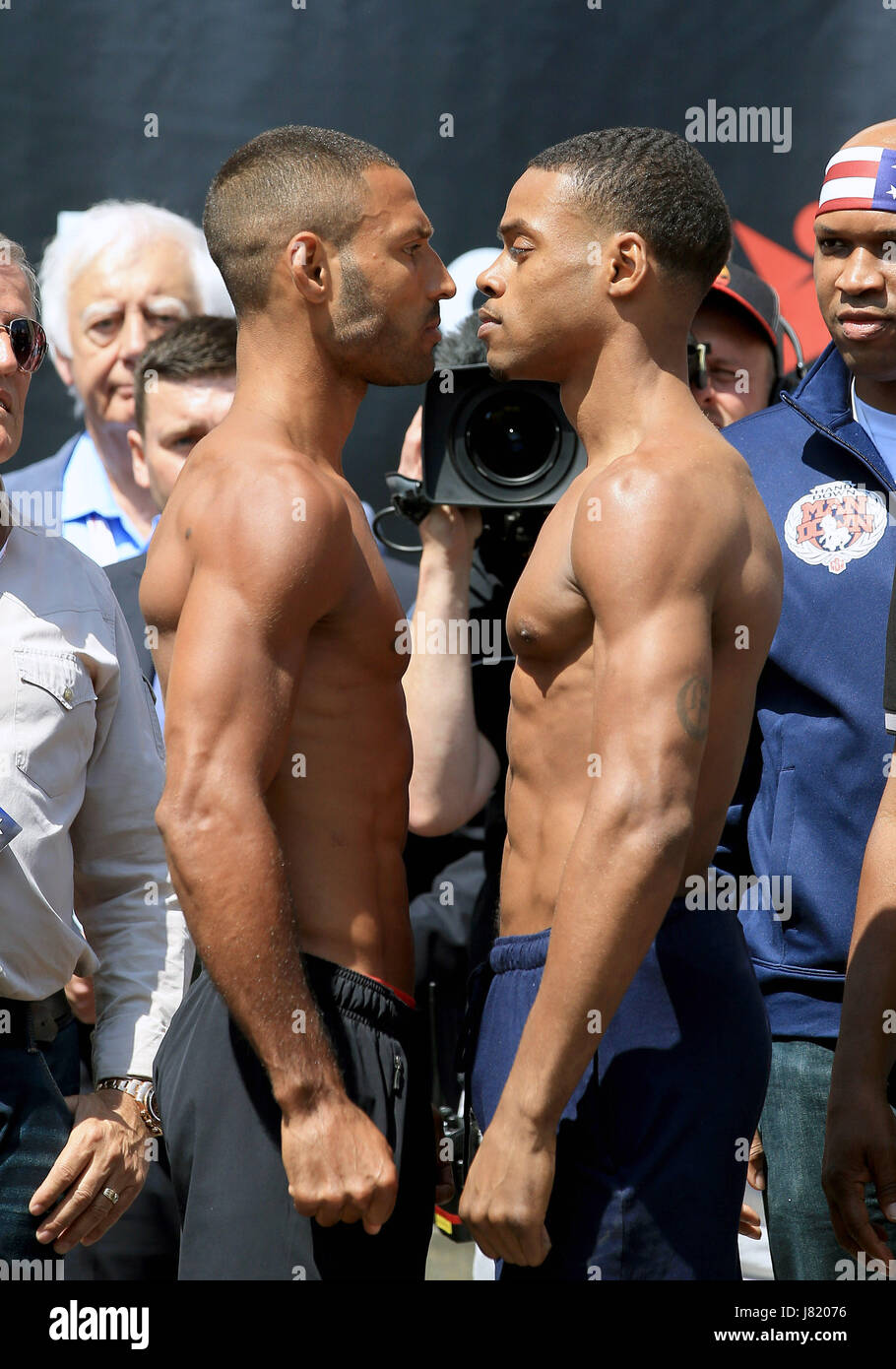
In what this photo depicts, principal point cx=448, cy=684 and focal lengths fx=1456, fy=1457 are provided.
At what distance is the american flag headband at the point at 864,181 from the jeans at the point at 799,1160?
134 cm

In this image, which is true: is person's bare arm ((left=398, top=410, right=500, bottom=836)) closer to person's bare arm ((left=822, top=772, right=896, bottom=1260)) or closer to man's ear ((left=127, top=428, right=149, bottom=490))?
man's ear ((left=127, top=428, right=149, bottom=490))

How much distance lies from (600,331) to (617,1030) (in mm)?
905

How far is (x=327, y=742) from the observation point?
1.86 meters

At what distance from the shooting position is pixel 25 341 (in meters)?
2.17

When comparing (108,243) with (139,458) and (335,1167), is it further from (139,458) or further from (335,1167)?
(335,1167)

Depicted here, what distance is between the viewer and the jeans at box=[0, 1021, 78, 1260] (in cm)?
195

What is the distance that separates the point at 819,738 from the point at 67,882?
1.15 meters

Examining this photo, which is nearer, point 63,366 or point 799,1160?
point 799,1160

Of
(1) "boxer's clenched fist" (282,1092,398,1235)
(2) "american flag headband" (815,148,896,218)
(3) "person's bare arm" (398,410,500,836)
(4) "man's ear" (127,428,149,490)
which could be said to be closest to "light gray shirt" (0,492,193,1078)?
(1) "boxer's clenched fist" (282,1092,398,1235)

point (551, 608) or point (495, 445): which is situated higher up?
point (495, 445)

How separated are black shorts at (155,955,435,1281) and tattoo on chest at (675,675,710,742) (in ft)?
1.71

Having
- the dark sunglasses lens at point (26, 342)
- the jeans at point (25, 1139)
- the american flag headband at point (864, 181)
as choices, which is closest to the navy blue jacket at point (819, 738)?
the american flag headband at point (864, 181)

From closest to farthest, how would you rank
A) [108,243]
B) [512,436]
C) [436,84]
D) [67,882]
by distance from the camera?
[67,882], [512,436], [436,84], [108,243]

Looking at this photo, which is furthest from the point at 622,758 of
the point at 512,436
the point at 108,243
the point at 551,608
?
the point at 108,243
